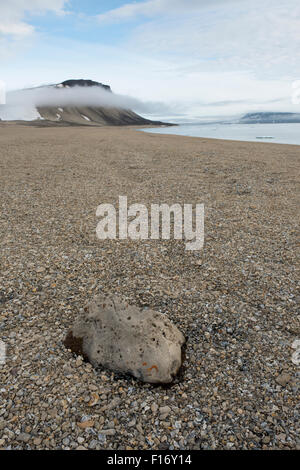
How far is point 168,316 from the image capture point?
5793 millimetres

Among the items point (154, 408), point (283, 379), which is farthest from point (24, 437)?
point (283, 379)

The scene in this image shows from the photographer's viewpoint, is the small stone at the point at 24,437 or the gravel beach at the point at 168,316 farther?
the gravel beach at the point at 168,316

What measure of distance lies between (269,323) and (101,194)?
9830 millimetres

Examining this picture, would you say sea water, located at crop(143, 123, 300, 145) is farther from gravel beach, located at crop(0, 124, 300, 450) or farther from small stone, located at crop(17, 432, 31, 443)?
small stone, located at crop(17, 432, 31, 443)

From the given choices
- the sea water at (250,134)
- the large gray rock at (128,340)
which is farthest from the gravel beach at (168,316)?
the sea water at (250,134)

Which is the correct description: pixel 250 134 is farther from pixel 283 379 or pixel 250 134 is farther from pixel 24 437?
pixel 24 437

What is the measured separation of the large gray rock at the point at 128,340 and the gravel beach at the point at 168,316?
0.55 feet

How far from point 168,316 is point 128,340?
1251 millimetres

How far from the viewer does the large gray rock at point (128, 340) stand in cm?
456

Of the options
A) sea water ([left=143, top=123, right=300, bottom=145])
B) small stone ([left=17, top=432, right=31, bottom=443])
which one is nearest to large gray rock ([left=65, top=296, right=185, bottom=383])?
small stone ([left=17, top=432, right=31, bottom=443])

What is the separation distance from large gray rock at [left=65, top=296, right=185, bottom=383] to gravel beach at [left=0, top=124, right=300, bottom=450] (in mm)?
169

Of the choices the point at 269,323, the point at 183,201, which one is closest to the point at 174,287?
the point at 269,323

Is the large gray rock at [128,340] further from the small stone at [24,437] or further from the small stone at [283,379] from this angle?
the small stone at [283,379]

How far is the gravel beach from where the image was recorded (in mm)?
3871
